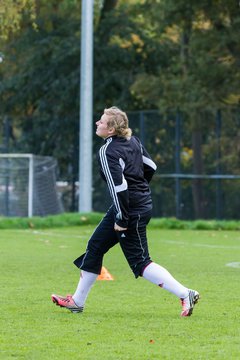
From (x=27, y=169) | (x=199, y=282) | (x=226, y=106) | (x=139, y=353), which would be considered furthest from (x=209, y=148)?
(x=139, y=353)

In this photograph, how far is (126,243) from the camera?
9.88 metres

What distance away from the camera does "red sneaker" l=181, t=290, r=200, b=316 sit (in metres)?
9.67

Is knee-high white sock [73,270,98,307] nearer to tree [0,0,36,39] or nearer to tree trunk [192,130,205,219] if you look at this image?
tree [0,0,36,39]

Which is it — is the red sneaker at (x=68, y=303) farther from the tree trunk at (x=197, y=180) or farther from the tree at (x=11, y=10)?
the tree trunk at (x=197, y=180)

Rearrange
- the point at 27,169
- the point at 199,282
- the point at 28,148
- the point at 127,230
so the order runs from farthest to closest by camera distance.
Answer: the point at 28,148
the point at 27,169
the point at 199,282
the point at 127,230

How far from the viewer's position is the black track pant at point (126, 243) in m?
9.85

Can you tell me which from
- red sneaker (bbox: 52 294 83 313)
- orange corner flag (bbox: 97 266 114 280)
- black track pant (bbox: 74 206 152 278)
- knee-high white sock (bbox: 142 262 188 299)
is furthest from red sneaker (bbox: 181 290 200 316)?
orange corner flag (bbox: 97 266 114 280)

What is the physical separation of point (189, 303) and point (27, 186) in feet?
63.8

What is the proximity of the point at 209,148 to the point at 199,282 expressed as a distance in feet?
47.1

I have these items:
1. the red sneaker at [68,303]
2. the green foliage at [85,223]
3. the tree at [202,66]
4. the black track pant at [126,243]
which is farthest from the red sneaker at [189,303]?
the tree at [202,66]

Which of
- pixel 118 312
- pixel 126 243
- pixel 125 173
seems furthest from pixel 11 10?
pixel 118 312

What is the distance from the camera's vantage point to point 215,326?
355 inches

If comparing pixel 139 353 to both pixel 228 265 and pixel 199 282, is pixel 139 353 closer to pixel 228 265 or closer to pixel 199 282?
pixel 199 282

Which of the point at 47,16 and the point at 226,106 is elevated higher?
the point at 47,16
